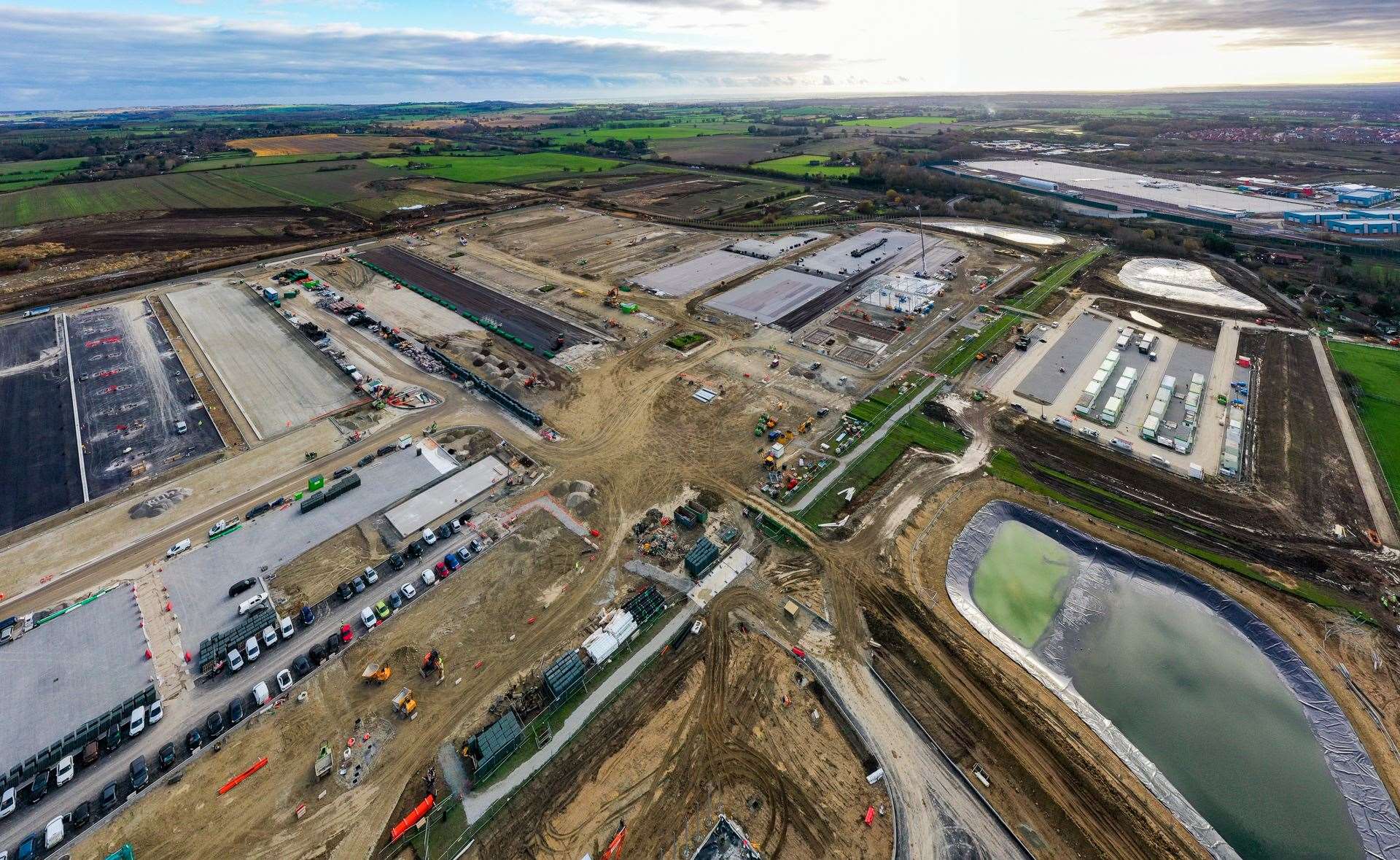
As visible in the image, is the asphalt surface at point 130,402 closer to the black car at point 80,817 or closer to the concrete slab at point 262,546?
the concrete slab at point 262,546

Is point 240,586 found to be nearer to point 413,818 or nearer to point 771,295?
point 413,818

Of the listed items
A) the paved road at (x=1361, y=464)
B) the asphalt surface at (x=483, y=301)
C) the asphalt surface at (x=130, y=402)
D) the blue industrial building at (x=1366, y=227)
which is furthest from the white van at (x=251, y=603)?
the blue industrial building at (x=1366, y=227)

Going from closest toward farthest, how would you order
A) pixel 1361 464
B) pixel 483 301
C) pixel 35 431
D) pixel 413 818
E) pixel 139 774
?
pixel 413 818 < pixel 139 774 < pixel 1361 464 < pixel 35 431 < pixel 483 301

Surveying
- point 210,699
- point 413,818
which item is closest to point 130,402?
point 210,699

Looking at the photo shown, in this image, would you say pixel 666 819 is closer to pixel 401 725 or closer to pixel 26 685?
pixel 401 725

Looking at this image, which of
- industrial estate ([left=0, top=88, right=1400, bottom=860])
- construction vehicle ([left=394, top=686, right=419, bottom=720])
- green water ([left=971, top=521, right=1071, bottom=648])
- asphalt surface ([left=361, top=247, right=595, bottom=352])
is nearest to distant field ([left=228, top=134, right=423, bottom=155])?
industrial estate ([left=0, top=88, right=1400, bottom=860])
